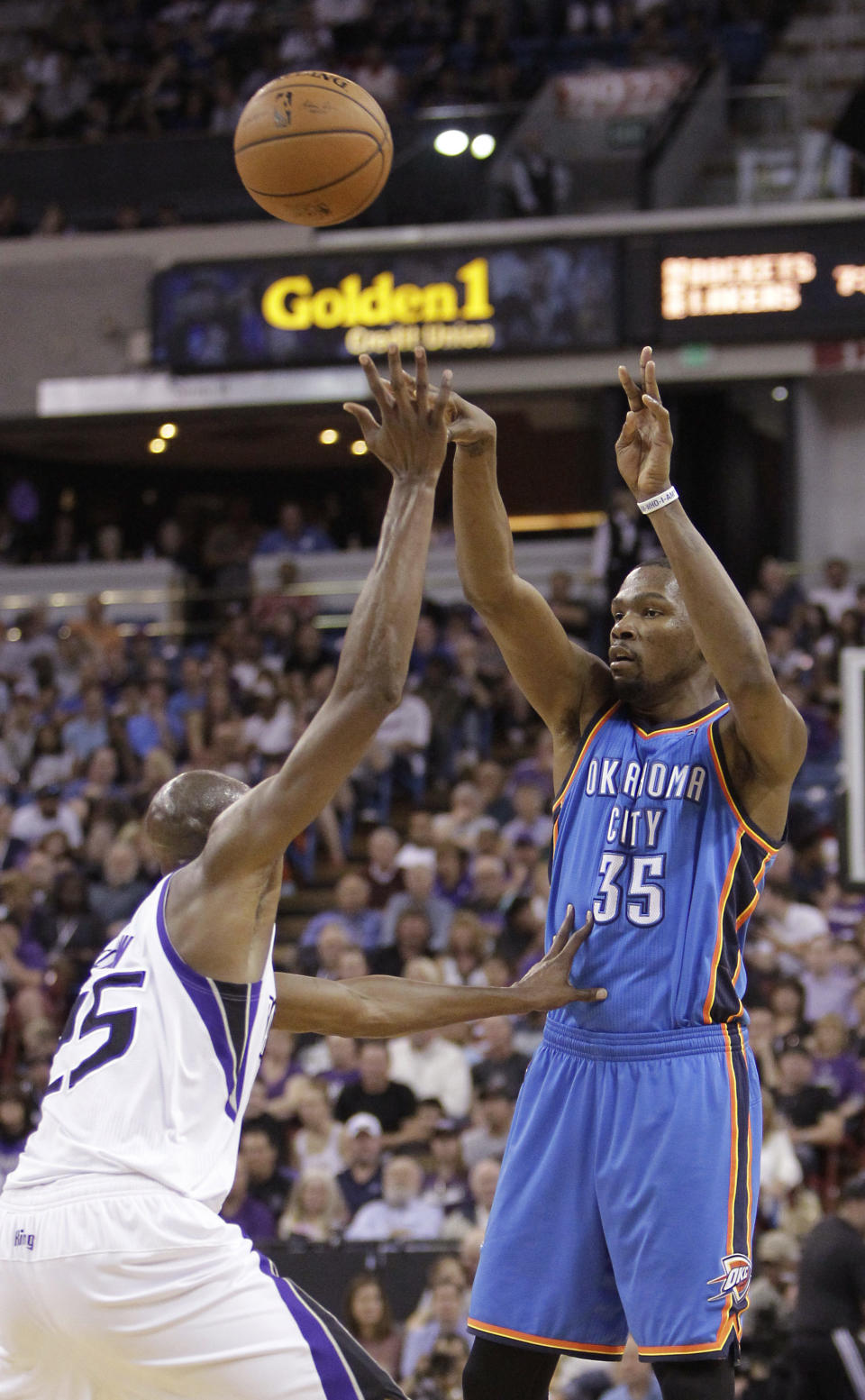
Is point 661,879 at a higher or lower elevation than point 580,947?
higher

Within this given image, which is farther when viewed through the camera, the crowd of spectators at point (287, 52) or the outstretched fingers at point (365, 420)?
the crowd of spectators at point (287, 52)

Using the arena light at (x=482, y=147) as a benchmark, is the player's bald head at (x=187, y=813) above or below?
below

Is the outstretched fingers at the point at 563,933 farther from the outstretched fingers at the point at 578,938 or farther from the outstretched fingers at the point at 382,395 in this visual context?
the outstretched fingers at the point at 382,395

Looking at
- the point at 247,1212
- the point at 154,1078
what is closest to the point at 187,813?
the point at 154,1078

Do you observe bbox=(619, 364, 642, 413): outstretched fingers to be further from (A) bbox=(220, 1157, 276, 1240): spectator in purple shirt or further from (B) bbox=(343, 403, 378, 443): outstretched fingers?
(A) bbox=(220, 1157, 276, 1240): spectator in purple shirt

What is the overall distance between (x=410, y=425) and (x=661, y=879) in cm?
123

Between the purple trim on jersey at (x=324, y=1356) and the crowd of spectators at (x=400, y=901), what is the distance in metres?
4.53

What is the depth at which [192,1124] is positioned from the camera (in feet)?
11.8

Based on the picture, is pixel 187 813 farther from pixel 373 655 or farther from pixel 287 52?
pixel 287 52

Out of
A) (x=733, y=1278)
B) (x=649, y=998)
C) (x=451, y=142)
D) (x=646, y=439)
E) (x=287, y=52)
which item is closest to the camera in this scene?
(x=733, y=1278)

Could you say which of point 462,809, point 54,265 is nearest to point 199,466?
point 54,265

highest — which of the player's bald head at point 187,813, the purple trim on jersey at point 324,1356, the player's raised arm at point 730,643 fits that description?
the player's raised arm at point 730,643

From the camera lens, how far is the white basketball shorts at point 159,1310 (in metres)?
3.38

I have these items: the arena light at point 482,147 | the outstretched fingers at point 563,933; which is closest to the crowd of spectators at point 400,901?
the arena light at point 482,147
